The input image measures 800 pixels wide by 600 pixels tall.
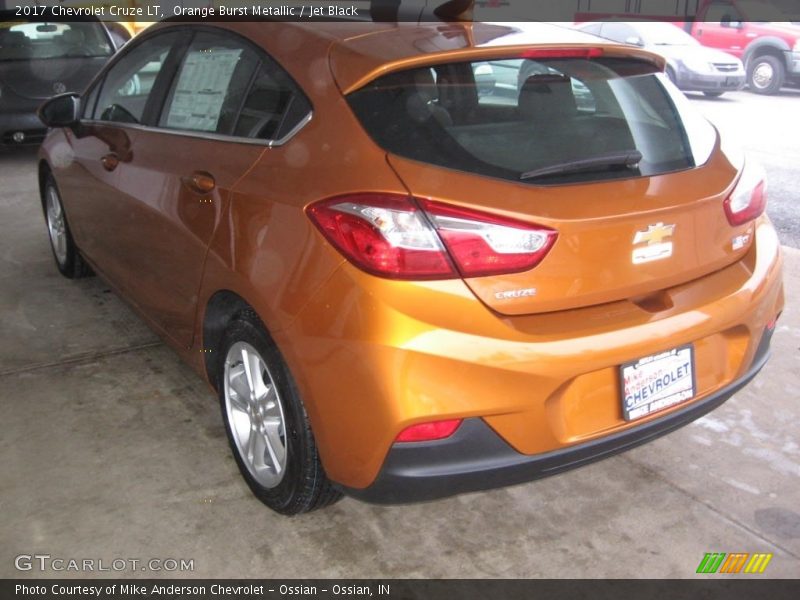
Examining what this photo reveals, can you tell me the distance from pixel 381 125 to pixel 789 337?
2847 mm

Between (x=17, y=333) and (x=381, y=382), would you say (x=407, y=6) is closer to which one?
(x=381, y=382)

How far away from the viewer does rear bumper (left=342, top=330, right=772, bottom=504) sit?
7.27 ft

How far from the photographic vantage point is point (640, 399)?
95.2 inches

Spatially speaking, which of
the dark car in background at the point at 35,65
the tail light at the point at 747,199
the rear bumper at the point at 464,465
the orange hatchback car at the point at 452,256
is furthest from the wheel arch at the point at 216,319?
the dark car in background at the point at 35,65

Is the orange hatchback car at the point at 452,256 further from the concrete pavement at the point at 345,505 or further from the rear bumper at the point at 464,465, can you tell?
the concrete pavement at the point at 345,505

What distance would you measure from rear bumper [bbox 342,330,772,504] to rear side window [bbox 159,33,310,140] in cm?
104

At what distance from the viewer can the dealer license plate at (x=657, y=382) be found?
2379 mm

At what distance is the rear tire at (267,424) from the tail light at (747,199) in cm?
141

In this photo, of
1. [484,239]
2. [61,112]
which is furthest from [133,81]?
[484,239]

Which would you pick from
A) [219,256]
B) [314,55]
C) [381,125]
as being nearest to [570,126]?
[381,125]

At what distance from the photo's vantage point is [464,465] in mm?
2238

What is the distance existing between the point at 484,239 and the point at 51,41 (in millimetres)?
8127

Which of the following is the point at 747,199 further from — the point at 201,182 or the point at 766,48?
the point at 766,48

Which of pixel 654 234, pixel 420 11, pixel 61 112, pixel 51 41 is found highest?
pixel 420 11
